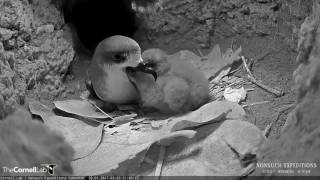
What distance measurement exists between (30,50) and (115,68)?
0.49 meters

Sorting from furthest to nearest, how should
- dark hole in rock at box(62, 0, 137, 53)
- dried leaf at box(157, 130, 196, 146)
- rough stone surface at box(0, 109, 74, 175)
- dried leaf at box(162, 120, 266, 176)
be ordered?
dark hole in rock at box(62, 0, 137, 53) → dried leaf at box(157, 130, 196, 146) → dried leaf at box(162, 120, 266, 176) → rough stone surface at box(0, 109, 74, 175)

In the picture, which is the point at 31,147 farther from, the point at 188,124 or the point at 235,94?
the point at 235,94

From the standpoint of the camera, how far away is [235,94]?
2.31m

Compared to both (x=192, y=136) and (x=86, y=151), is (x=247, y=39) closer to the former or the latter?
(x=192, y=136)

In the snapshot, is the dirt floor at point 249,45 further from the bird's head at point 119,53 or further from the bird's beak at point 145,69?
the bird's beak at point 145,69

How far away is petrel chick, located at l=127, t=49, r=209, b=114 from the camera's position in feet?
7.22

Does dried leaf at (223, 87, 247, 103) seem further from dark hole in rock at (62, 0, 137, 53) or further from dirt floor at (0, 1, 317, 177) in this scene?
dark hole in rock at (62, 0, 137, 53)

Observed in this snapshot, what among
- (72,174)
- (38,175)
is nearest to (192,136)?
(72,174)

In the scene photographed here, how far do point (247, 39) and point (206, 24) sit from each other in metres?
0.30

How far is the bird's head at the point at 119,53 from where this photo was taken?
2.36 metres

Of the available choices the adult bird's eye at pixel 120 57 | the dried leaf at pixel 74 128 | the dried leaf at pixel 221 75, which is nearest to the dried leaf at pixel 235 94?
the dried leaf at pixel 221 75

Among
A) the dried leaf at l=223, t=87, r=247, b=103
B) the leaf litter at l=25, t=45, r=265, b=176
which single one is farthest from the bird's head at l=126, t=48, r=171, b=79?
the dried leaf at l=223, t=87, r=247, b=103

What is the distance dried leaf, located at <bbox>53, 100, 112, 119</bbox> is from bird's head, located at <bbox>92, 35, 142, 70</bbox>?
0.25 metres

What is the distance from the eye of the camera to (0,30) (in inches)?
86.4
